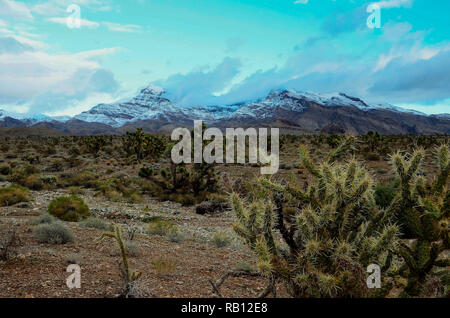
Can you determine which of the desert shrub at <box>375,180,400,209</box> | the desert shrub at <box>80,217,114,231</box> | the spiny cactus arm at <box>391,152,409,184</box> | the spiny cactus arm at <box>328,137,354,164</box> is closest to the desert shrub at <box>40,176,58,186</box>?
the desert shrub at <box>80,217,114,231</box>

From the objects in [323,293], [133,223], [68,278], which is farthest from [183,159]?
[323,293]

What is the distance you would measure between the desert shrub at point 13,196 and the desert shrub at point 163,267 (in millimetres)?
9015

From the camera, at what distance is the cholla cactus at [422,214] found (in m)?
3.65

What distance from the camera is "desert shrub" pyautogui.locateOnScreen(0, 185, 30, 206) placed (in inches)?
488

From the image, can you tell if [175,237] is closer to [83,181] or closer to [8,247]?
[8,247]

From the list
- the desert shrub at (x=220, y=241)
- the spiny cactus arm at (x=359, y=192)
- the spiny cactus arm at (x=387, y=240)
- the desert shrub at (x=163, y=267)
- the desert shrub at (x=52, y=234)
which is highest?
the spiny cactus arm at (x=359, y=192)

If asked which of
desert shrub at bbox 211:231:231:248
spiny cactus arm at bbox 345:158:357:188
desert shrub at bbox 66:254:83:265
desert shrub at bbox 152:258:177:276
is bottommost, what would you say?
desert shrub at bbox 211:231:231:248

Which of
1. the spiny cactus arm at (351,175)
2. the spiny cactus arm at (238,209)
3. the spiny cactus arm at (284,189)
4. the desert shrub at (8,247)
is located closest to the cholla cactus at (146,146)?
the desert shrub at (8,247)

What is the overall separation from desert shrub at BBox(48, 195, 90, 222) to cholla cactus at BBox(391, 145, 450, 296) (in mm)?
8827

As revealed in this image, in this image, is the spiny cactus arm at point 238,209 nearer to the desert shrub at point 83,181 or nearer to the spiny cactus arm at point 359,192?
the spiny cactus arm at point 359,192

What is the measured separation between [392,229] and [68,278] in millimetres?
4195

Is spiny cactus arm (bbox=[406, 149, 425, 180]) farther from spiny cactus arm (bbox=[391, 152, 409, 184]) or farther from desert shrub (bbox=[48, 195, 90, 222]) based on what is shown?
desert shrub (bbox=[48, 195, 90, 222])

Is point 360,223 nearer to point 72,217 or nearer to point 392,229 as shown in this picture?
point 392,229

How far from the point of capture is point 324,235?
158 inches
